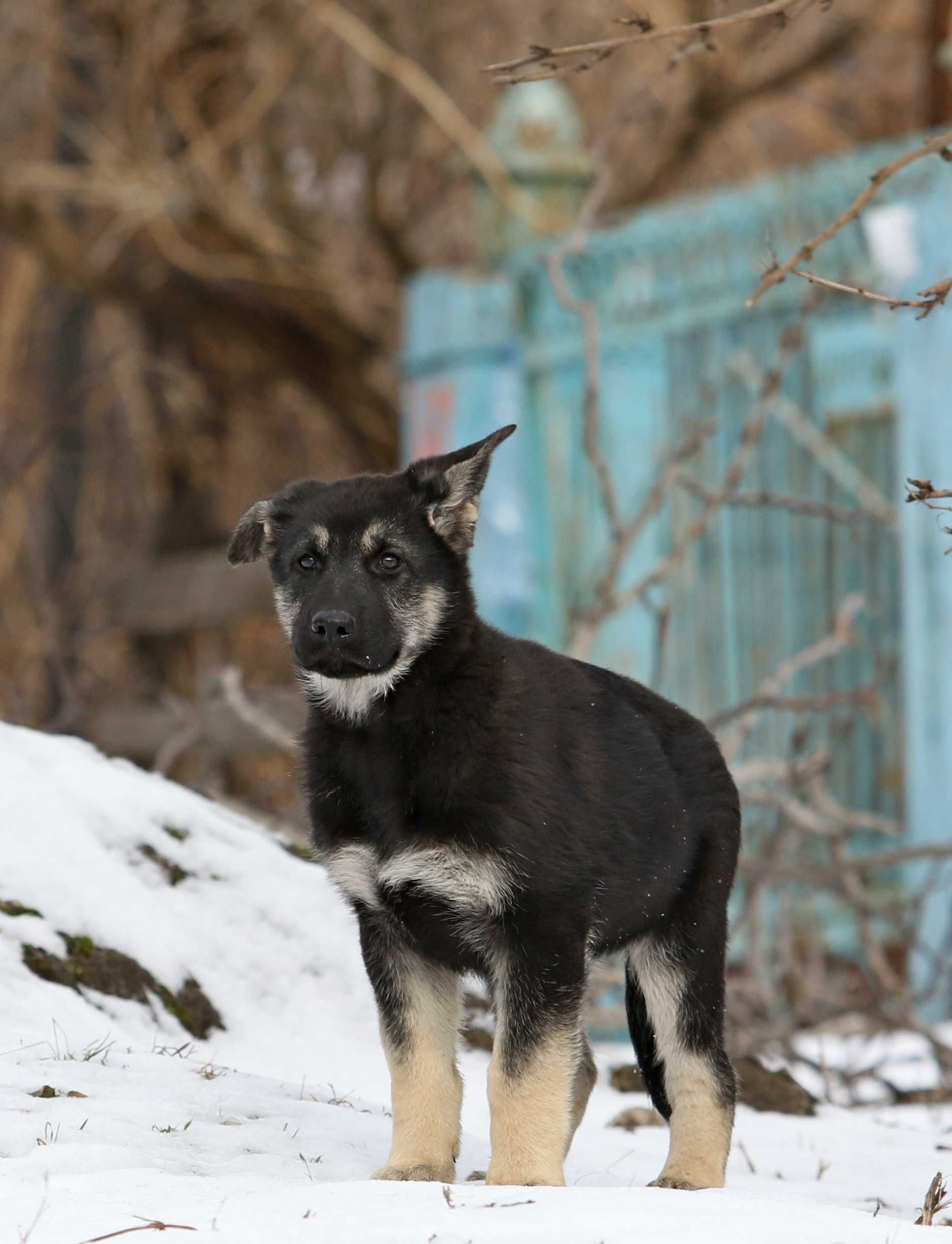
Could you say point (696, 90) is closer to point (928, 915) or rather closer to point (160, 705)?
point (160, 705)

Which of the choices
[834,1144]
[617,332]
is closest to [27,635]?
[617,332]

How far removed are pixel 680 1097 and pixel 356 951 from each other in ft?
6.42

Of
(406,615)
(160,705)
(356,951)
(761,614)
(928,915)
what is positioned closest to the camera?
(406,615)

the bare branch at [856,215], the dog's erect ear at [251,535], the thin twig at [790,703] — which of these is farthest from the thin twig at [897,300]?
the thin twig at [790,703]

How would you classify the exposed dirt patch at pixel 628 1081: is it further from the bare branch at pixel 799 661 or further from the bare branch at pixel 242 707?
the bare branch at pixel 242 707

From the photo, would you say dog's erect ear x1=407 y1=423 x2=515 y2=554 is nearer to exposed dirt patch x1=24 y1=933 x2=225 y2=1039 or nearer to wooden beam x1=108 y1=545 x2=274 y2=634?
exposed dirt patch x1=24 y1=933 x2=225 y2=1039

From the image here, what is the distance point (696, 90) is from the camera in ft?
39.2

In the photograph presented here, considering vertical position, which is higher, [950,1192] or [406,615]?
[406,615]

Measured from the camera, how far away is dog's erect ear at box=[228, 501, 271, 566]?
4.57 m

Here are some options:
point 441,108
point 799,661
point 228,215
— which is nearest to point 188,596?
point 228,215

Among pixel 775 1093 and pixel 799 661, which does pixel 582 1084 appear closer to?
pixel 775 1093

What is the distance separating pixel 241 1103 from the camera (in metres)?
4.43

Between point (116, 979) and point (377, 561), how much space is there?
68.0 inches

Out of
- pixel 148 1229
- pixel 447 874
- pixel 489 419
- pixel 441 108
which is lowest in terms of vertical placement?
pixel 148 1229
